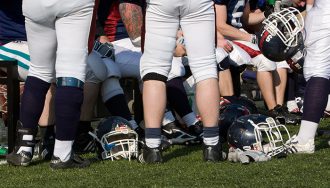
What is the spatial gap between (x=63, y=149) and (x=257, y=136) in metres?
1.34

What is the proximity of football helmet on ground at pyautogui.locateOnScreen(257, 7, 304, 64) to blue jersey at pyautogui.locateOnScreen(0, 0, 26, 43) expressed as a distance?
6.26ft

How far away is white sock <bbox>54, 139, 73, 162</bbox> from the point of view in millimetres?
5262

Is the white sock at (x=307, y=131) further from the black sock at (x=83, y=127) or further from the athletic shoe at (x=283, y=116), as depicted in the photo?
the athletic shoe at (x=283, y=116)

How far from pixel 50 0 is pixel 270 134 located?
1.78 meters

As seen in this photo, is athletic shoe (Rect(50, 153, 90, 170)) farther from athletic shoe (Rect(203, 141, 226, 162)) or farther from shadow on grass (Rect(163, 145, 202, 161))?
athletic shoe (Rect(203, 141, 226, 162))

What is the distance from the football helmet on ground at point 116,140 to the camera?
580 centimetres

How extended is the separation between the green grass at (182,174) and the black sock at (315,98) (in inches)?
11.3

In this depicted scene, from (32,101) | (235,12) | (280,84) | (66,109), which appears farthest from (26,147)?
(280,84)

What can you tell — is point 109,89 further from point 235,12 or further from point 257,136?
Answer: point 235,12

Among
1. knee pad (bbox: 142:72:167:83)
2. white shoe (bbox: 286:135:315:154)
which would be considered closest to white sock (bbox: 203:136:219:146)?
knee pad (bbox: 142:72:167:83)

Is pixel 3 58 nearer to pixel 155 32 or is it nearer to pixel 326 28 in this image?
pixel 155 32

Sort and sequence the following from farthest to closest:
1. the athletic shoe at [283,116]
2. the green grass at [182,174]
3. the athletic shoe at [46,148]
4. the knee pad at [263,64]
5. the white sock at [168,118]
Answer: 1. the knee pad at [263,64]
2. the athletic shoe at [283,116]
3. the white sock at [168,118]
4. the athletic shoe at [46,148]
5. the green grass at [182,174]

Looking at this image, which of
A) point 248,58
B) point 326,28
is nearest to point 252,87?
point 248,58

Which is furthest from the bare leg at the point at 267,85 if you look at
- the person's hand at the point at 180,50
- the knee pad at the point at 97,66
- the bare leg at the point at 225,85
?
the knee pad at the point at 97,66
